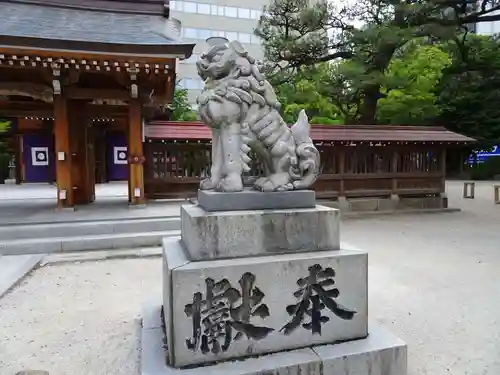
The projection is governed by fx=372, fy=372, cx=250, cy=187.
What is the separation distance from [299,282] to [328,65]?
11.7 metres

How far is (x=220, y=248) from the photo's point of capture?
2.23 m

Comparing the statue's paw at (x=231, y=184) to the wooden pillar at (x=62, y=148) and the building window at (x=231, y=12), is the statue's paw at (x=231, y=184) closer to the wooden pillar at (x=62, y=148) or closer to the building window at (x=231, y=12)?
the wooden pillar at (x=62, y=148)

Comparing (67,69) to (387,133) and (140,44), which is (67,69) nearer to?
(140,44)

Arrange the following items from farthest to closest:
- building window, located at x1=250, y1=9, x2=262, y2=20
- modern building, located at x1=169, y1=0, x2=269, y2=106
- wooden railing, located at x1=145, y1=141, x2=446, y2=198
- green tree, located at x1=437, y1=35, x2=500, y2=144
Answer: building window, located at x1=250, y1=9, x2=262, y2=20
modern building, located at x1=169, y1=0, x2=269, y2=106
green tree, located at x1=437, y1=35, x2=500, y2=144
wooden railing, located at x1=145, y1=141, x2=446, y2=198

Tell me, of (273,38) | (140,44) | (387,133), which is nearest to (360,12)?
(273,38)

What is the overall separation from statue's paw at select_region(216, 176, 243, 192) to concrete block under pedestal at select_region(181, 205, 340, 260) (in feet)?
0.55

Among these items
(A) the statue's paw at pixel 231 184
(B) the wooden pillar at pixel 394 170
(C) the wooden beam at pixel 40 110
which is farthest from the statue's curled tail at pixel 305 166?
(B) the wooden pillar at pixel 394 170

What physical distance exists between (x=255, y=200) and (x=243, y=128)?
49 cm

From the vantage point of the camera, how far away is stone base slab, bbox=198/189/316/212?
2.32m

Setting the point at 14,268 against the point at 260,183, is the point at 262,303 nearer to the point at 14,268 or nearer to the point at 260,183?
the point at 260,183

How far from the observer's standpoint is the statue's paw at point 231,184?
7.78ft

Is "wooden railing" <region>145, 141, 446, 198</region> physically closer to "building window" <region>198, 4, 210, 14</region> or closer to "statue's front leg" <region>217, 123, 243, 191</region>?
"statue's front leg" <region>217, 123, 243, 191</region>

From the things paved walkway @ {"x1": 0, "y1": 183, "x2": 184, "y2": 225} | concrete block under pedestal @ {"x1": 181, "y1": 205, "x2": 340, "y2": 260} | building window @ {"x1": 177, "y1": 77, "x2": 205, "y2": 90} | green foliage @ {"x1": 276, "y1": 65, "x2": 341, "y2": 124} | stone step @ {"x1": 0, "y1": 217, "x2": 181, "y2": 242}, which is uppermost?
building window @ {"x1": 177, "y1": 77, "x2": 205, "y2": 90}

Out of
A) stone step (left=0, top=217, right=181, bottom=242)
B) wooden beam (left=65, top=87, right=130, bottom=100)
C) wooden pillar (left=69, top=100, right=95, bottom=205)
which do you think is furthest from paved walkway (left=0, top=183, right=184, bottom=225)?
wooden beam (left=65, top=87, right=130, bottom=100)
